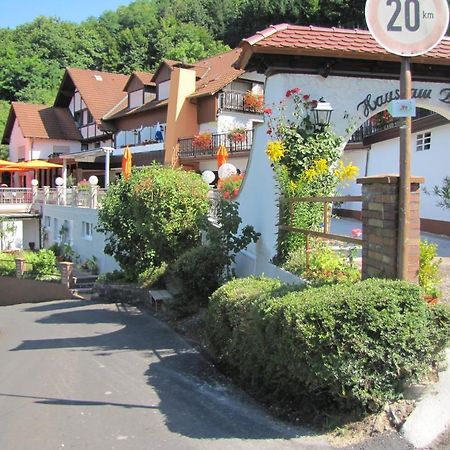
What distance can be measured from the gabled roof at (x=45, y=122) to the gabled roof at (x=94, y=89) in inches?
69.9

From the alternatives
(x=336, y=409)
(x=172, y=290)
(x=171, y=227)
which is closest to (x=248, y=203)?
(x=171, y=227)

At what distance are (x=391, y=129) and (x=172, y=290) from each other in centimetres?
795

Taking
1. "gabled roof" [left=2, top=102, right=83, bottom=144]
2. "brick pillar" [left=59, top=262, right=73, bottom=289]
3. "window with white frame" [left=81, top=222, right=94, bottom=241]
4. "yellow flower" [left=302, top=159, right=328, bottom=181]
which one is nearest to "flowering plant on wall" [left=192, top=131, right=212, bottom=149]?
"window with white frame" [left=81, top=222, right=94, bottom=241]

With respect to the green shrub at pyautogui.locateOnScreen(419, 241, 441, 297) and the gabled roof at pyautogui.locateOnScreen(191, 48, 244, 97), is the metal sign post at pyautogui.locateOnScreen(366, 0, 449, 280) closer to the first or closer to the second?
the green shrub at pyautogui.locateOnScreen(419, 241, 441, 297)

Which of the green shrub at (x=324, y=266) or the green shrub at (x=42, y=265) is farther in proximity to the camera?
the green shrub at (x=42, y=265)

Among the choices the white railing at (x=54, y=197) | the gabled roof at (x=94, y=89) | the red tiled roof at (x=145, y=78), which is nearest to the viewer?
the white railing at (x=54, y=197)

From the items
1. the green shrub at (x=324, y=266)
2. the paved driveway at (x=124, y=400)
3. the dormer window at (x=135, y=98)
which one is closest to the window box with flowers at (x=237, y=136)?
the dormer window at (x=135, y=98)

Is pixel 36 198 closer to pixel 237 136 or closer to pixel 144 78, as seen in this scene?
pixel 144 78

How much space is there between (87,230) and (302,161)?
17827 millimetres

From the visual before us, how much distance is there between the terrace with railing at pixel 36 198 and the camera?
2494 centimetres

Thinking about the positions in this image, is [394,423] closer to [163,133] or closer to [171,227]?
[171,227]

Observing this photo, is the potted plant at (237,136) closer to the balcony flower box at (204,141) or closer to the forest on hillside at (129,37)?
the balcony flower box at (204,141)

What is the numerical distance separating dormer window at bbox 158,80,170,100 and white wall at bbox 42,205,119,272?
382 inches

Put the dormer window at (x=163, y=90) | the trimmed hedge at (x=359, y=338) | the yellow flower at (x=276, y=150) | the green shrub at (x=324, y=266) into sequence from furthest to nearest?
the dormer window at (x=163, y=90) < the yellow flower at (x=276, y=150) < the green shrub at (x=324, y=266) < the trimmed hedge at (x=359, y=338)
